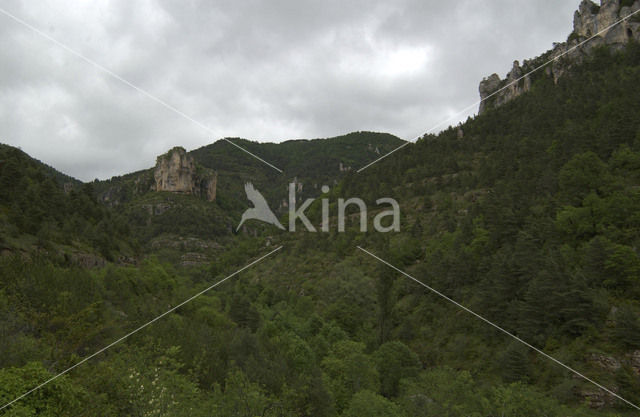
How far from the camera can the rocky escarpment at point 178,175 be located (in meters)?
164

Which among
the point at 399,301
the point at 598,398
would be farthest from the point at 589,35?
the point at 598,398

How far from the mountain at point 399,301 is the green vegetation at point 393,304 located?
0.57ft

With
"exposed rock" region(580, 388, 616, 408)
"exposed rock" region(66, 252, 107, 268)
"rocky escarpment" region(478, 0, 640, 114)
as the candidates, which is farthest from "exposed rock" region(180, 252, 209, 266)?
"exposed rock" region(580, 388, 616, 408)

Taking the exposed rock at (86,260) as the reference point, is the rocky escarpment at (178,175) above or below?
above

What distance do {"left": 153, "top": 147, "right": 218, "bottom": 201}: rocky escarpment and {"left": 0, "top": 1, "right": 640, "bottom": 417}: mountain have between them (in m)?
81.3

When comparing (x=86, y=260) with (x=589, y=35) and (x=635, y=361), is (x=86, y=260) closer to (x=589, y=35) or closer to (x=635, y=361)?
(x=635, y=361)

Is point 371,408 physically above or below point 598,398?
below

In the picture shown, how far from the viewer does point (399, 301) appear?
189 ft

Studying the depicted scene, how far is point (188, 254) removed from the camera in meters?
122

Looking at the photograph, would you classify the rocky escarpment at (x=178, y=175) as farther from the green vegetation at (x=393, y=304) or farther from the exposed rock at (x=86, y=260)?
the exposed rock at (x=86, y=260)

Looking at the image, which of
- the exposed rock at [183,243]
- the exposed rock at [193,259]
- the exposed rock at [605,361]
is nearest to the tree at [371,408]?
the exposed rock at [605,361]

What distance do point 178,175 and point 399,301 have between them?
427 feet

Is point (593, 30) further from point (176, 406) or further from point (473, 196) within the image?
point (176, 406)

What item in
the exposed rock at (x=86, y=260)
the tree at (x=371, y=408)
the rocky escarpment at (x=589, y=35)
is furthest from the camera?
the rocky escarpment at (x=589, y=35)
